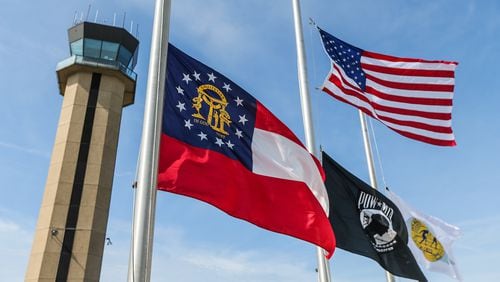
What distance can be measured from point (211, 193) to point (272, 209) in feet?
4.28

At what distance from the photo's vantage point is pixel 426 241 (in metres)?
12.7

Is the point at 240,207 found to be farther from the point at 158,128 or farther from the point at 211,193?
the point at 158,128

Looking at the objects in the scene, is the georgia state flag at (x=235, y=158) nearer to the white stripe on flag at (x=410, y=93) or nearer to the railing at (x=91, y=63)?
the white stripe on flag at (x=410, y=93)

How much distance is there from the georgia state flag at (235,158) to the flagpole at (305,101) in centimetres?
24

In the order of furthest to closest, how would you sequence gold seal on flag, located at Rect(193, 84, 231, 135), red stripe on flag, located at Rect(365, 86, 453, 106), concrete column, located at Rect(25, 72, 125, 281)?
1. concrete column, located at Rect(25, 72, 125, 281)
2. red stripe on flag, located at Rect(365, 86, 453, 106)
3. gold seal on flag, located at Rect(193, 84, 231, 135)

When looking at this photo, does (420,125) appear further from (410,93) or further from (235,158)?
(235,158)

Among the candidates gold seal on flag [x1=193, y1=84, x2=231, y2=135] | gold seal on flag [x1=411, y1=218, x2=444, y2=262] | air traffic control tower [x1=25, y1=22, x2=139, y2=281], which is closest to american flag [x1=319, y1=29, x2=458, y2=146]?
gold seal on flag [x1=411, y1=218, x2=444, y2=262]

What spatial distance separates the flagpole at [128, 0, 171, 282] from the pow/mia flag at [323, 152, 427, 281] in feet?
14.7

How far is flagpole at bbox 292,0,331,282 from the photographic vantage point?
28.5ft

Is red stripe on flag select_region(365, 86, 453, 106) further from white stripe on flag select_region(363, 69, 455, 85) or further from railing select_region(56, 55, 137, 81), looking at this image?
railing select_region(56, 55, 137, 81)

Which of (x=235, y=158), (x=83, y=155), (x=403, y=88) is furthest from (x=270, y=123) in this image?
(x=83, y=155)

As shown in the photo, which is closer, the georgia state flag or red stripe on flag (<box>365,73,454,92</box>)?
the georgia state flag

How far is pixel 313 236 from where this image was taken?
27.7 feet

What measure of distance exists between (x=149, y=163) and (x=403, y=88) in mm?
8046
